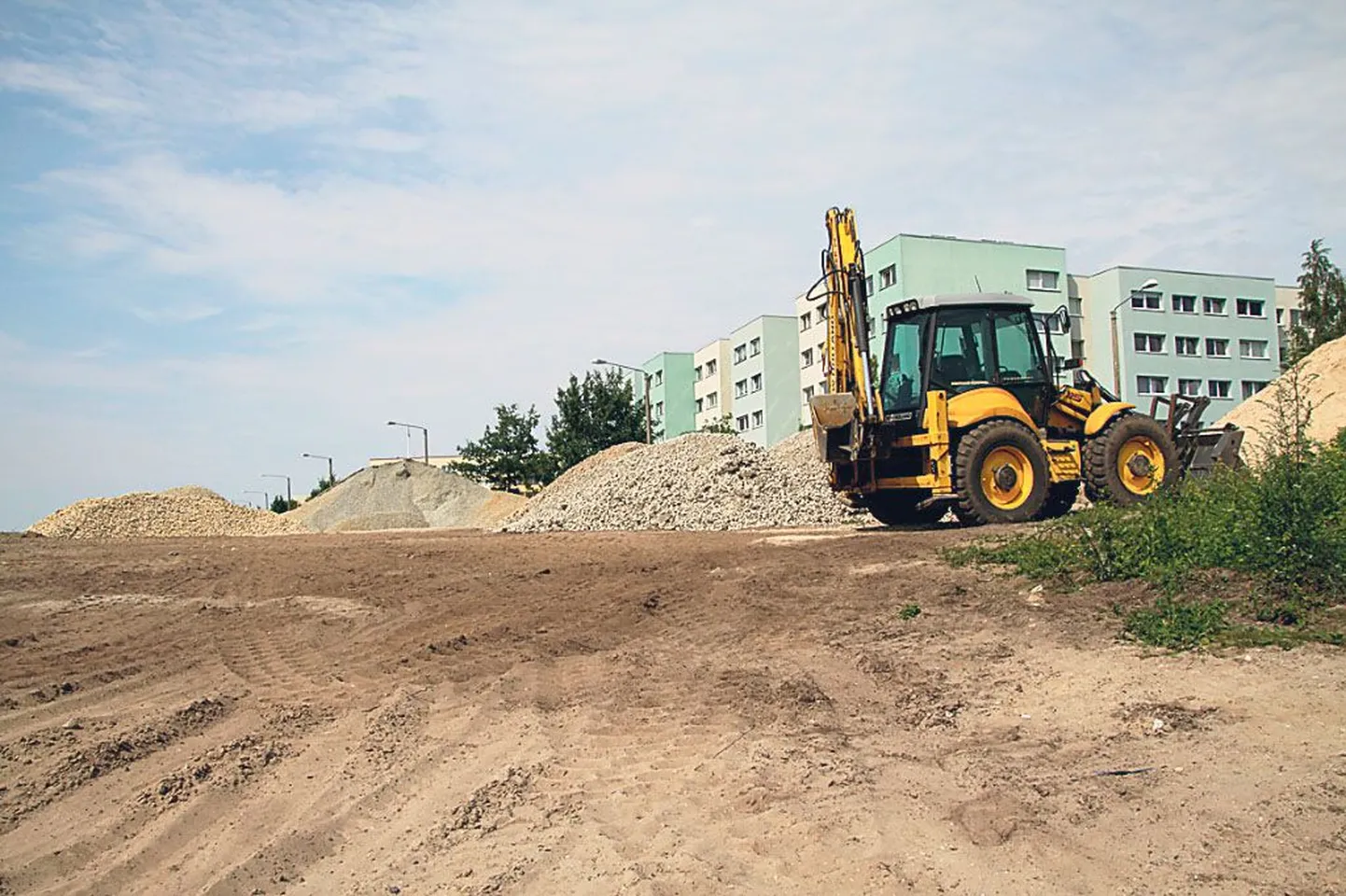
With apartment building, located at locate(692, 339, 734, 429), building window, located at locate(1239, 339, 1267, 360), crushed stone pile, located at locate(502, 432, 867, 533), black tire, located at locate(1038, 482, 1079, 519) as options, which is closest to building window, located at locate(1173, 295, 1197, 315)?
building window, located at locate(1239, 339, 1267, 360)

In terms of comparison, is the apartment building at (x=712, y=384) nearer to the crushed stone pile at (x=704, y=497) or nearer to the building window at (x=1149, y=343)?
the building window at (x=1149, y=343)

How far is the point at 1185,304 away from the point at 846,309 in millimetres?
52136

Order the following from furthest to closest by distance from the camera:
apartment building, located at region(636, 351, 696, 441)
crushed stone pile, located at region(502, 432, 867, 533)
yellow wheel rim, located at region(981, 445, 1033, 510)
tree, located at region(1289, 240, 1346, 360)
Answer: apartment building, located at region(636, 351, 696, 441) → tree, located at region(1289, 240, 1346, 360) → crushed stone pile, located at region(502, 432, 867, 533) → yellow wheel rim, located at region(981, 445, 1033, 510)

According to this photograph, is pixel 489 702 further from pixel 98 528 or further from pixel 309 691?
pixel 98 528

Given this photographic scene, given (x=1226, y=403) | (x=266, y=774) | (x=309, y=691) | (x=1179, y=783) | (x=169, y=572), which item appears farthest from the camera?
(x=1226, y=403)

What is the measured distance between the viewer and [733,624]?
858 centimetres

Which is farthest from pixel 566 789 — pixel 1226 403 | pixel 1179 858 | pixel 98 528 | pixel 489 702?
pixel 1226 403

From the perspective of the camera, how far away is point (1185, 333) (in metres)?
58.9

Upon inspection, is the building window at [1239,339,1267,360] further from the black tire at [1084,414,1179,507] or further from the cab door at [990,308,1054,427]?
the cab door at [990,308,1054,427]

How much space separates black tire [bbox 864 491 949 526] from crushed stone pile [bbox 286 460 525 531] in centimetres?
2803

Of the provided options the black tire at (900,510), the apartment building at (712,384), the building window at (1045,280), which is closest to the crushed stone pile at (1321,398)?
the black tire at (900,510)

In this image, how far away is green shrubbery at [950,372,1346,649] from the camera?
256 inches

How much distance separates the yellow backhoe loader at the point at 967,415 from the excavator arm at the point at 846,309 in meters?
0.02

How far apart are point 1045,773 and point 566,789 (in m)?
2.26
